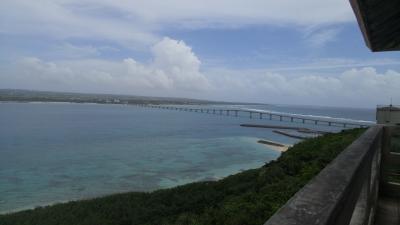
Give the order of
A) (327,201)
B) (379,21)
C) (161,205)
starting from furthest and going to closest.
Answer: (161,205), (379,21), (327,201)

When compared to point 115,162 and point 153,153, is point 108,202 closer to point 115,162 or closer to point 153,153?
point 115,162

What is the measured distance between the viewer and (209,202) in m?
17.8

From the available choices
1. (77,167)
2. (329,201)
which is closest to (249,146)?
(77,167)

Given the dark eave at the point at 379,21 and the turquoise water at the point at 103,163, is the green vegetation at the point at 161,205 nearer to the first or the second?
the turquoise water at the point at 103,163

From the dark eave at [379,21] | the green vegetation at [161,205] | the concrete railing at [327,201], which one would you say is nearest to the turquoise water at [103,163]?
the green vegetation at [161,205]

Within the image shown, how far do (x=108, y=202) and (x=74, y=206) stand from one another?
1.83 metres

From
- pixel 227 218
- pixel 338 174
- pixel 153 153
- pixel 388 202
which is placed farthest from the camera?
pixel 153 153

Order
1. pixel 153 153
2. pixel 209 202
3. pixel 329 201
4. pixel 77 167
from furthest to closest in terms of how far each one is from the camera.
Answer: pixel 153 153, pixel 77 167, pixel 209 202, pixel 329 201

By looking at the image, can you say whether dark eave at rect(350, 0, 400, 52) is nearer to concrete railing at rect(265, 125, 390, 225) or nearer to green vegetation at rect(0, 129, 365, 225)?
concrete railing at rect(265, 125, 390, 225)

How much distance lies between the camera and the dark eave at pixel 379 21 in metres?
3.40

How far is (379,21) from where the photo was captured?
398 cm

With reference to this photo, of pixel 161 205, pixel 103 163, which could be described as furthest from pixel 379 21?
pixel 103 163

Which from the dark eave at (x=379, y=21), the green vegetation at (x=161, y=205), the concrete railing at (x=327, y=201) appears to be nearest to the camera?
Answer: the concrete railing at (x=327, y=201)

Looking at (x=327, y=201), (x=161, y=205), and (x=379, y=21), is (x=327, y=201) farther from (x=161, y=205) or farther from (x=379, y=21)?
(x=161, y=205)
